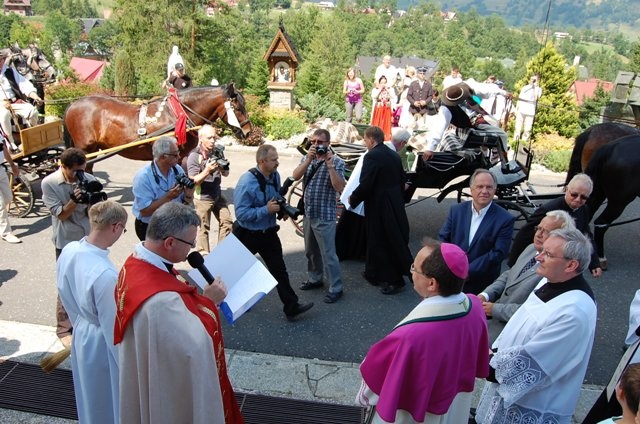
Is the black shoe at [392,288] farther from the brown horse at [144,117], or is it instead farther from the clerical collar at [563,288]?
the brown horse at [144,117]

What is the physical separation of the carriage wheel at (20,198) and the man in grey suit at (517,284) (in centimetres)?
700

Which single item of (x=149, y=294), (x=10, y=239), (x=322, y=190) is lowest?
(x=10, y=239)

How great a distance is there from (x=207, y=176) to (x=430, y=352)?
14.2 feet

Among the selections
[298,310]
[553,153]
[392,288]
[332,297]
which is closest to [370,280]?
[392,288]

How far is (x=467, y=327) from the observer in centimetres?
251

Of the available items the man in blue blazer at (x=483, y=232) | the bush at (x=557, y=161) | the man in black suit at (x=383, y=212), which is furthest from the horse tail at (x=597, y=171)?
the bush at (x=557, y=161)

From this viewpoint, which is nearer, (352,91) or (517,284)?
(517,284)

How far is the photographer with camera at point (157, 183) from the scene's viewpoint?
16.5 feet

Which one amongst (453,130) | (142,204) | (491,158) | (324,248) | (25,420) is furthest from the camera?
(453,130)

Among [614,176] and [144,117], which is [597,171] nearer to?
[614,176]

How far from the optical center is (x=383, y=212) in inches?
229

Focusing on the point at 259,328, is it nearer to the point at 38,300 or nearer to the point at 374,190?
the point at 374,190

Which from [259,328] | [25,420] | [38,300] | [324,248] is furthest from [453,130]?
[25,420]

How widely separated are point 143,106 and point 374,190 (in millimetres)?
4394
